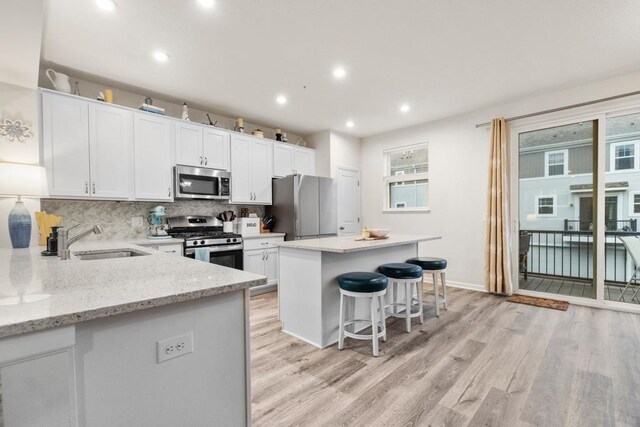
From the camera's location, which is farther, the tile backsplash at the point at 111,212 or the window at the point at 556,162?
the window at the point at 556,162

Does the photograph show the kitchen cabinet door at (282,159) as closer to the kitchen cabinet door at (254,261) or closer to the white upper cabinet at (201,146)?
the white upper cabinet at (201,146)

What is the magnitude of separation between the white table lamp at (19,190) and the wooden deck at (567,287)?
5.70 m

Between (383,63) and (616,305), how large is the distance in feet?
12.8

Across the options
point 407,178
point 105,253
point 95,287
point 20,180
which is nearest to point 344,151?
point 407,178

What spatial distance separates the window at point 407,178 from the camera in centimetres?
515

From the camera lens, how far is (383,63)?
9.91 feet

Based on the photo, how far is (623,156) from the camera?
11.4 feet

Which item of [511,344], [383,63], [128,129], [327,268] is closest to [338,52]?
[383,63]

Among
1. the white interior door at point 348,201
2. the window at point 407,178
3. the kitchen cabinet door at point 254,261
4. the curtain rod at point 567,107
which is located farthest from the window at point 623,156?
the kitchen cabinet door at point 254,261

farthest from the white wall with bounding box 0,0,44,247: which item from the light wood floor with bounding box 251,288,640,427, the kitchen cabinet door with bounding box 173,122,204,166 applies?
the light wood floor with bounding box 251,288,640,427

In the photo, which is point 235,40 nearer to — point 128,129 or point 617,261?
point 128,129

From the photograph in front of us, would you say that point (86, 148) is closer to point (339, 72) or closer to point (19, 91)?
point (19, 91)

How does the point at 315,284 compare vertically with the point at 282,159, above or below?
below

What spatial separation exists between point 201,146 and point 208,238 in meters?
1.29
